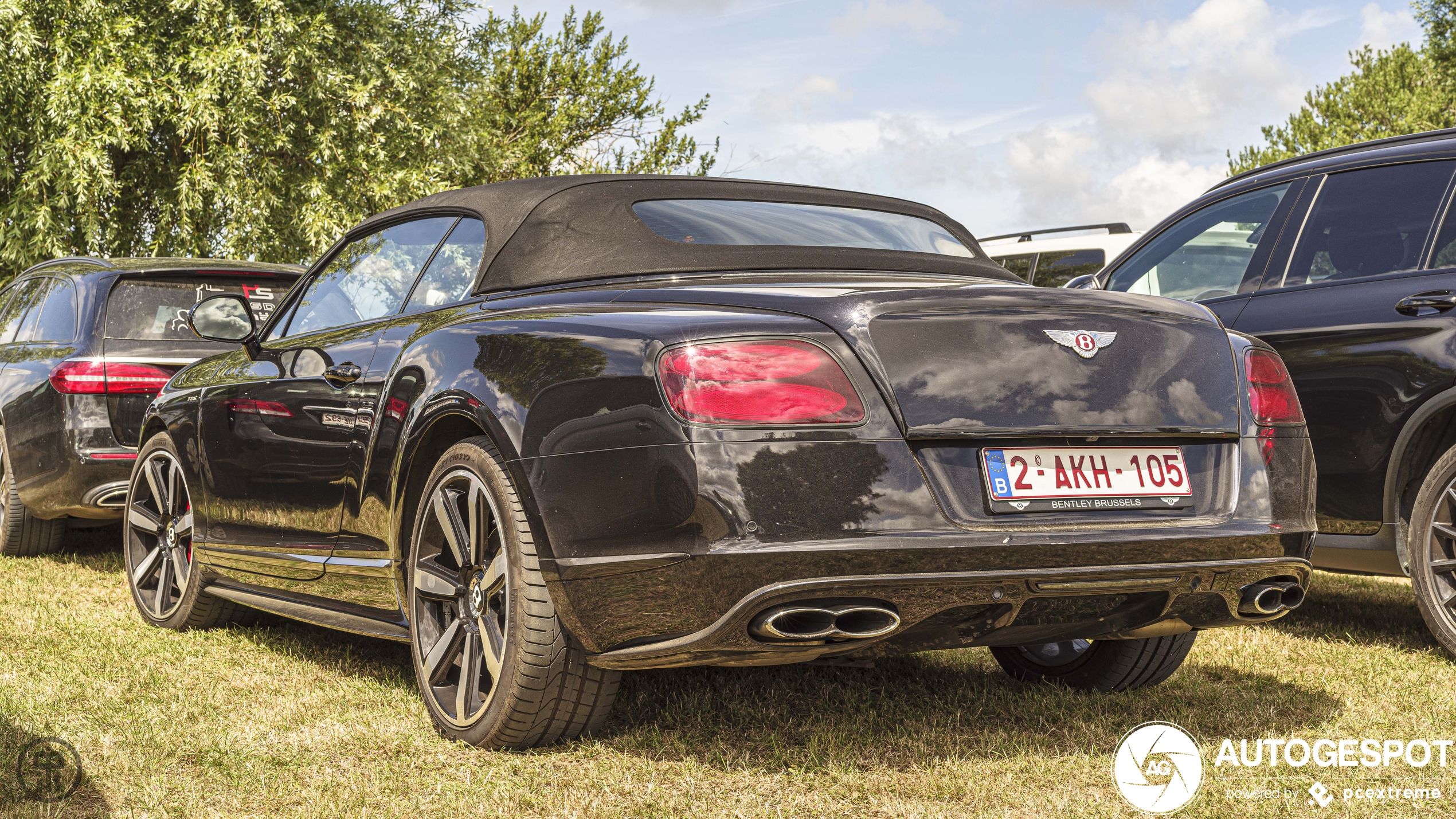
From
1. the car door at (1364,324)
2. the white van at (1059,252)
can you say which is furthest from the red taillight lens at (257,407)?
the white van at (1059,252)

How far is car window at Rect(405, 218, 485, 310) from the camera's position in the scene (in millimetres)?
4055

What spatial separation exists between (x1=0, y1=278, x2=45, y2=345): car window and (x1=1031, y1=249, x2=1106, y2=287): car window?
947 cm

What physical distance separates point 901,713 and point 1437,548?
2166mm

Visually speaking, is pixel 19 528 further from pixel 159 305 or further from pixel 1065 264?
pixel 1065 264

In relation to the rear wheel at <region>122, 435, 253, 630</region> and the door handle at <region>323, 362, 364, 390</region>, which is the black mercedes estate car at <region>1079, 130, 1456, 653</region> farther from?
the rear wheel at <region>122, 435, 253, 630</region>

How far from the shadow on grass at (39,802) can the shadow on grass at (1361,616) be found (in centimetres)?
384

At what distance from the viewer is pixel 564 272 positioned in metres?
3.86

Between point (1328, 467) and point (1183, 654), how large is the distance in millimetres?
1251

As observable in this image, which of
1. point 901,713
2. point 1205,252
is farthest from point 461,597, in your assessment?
point 1205,252

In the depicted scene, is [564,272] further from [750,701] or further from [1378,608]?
[1378,608]

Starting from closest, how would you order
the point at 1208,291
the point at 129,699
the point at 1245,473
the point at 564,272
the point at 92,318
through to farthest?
the point at 1245,473 < the point at 564,272 < the point at 129,699 < the point at 1208,291 < the point at 92,318

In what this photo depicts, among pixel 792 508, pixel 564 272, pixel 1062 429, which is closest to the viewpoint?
pixel 792 508

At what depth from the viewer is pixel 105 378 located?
22.5 ft

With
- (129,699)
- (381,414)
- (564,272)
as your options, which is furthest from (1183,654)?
(129,699)
